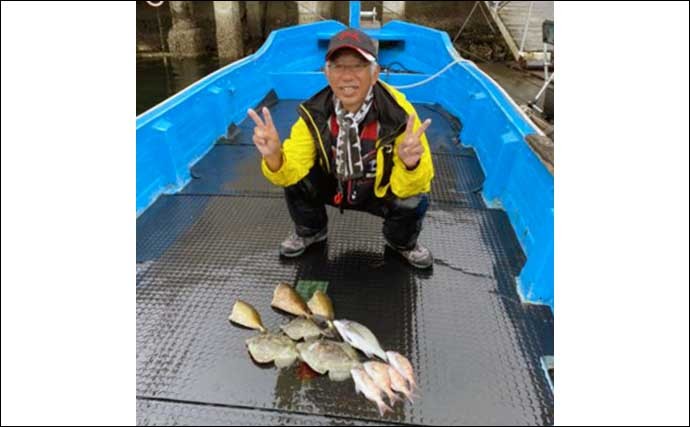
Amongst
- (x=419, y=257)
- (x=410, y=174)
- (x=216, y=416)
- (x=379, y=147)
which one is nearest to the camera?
(x=216, y=416)

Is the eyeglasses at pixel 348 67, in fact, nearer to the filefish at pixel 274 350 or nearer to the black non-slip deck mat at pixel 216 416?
the filefish at pixel 274 350

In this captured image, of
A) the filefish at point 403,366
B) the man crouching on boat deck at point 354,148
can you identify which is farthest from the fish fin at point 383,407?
the man crouching on boat deck at point 354,148

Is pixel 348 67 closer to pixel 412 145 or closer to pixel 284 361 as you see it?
pixel 412 145

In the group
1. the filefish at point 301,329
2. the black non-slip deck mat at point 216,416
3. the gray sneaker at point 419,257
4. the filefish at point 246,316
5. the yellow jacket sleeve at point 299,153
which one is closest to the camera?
the black non-slip deck mat at point 216,416

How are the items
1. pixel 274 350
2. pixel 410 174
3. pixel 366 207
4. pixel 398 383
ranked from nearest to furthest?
pixel 398 383 → pixel 274 350 → pixel 410 174 → pixel 366 207

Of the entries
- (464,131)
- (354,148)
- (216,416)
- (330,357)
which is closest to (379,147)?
(354,148)

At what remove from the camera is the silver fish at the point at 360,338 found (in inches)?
85.7

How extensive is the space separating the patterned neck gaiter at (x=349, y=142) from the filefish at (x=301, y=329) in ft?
2.59

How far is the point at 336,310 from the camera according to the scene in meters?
2.50

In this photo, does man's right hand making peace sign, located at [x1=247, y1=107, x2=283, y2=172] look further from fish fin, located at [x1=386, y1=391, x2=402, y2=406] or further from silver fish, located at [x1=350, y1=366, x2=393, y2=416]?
fish fin, located at [x1=386, y1=391, x2=402, y2=406]

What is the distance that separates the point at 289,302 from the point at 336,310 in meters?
0.25

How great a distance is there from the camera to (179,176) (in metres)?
3.80

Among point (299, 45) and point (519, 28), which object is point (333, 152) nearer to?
point (299, 45)

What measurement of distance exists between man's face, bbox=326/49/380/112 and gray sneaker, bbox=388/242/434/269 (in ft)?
3.39
